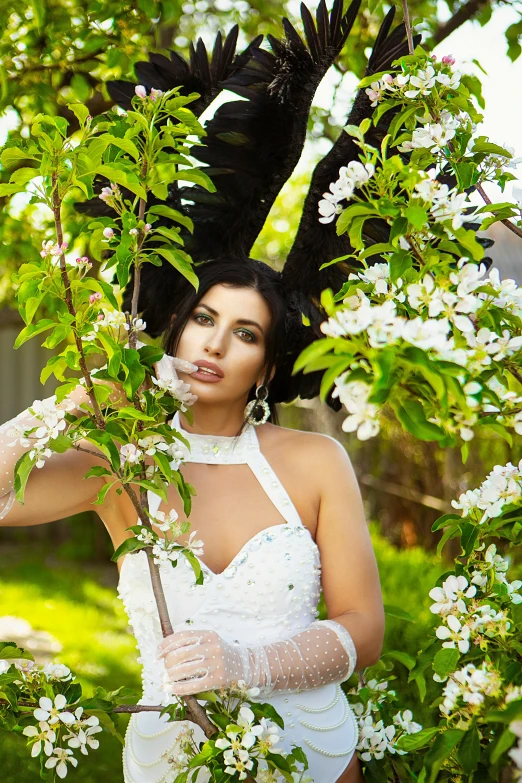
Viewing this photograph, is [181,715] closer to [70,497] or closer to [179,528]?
[179,528]

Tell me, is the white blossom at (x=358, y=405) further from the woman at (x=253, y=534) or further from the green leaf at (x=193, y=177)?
the woman at (x=253, y=534)

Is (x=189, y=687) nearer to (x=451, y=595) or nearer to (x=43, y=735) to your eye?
(x=43, y=735)

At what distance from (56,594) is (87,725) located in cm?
594

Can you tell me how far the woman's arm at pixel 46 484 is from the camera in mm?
1866

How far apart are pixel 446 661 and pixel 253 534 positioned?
891 mm

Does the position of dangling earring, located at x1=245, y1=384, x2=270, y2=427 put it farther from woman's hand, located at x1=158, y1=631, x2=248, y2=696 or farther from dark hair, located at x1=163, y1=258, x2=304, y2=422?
woman's hand, located at x1=158, y1=631, x2=248, y2=696

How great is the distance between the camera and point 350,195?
1.25 metres

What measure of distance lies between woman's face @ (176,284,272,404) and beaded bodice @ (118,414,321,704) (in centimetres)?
17

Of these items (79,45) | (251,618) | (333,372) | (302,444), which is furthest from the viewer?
(79,45)

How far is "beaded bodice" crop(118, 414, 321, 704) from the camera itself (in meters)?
1.99

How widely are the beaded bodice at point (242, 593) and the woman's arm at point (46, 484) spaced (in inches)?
7.3

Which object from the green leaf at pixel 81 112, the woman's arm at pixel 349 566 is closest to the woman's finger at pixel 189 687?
the woman's arm at pixel 349 566

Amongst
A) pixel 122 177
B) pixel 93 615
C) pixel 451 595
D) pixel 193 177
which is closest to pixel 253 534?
pixel 451 595

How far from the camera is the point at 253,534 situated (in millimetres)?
2109
